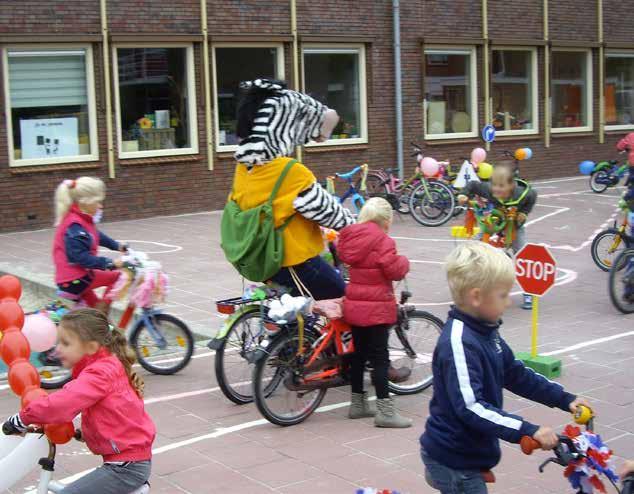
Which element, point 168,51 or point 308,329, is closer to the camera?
point 308,329

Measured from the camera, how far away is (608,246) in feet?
37.6

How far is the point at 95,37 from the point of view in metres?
16.6

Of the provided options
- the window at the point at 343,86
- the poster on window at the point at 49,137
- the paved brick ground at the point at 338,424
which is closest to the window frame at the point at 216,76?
the window at the point at 343,86

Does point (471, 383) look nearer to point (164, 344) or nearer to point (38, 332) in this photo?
point (38, 332)

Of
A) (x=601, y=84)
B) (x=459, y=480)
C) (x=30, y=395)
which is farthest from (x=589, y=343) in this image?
(x=601, y=84)

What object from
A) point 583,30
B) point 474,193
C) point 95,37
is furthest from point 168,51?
point 583,30

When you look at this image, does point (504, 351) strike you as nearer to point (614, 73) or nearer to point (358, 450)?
point (358, 450)

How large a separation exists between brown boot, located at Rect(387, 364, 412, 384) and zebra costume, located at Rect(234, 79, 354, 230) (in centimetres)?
107

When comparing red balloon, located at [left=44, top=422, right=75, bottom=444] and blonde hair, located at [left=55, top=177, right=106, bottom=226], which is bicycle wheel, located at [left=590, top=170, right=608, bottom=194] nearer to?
blonde hair, located at [left=55, top=177, right=106, bottom=226]

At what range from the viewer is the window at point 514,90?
22.8 m

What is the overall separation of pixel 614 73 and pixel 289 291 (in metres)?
21.0

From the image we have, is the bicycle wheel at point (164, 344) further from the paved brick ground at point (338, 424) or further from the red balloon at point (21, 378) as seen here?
the red balloon at point (21, 378)

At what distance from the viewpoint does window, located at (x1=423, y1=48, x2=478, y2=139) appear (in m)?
21.5

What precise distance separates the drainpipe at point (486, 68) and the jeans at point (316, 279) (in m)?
16.2
